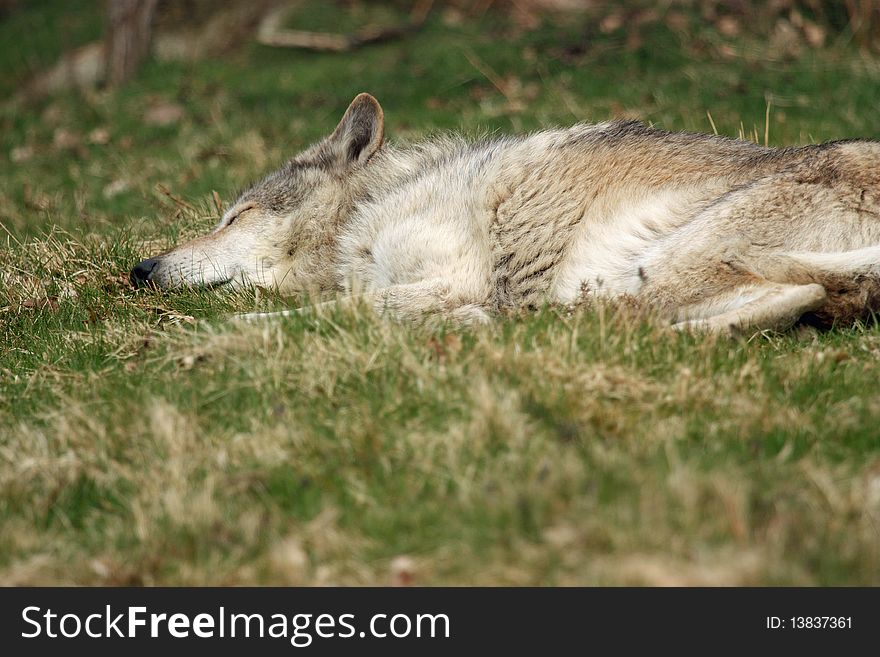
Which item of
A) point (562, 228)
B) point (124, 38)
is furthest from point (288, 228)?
point (124, 38)

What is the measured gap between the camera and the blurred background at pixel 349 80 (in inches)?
349

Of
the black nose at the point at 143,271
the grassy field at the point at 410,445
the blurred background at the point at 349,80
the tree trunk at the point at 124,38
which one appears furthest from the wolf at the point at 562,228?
the tree trunk at the point at 124,38

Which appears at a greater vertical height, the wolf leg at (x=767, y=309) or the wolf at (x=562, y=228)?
the wolf at (x=562, y=228)

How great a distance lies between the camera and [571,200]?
497 cm

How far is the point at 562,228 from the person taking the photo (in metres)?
4.93

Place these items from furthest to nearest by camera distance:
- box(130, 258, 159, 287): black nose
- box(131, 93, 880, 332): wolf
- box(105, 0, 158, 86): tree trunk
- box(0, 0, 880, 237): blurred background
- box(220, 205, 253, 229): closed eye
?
1. box(105, 0, 158, 86): tree trunk
2. box(0, 0, 880, 237): blurred background
3. box(220, 205, 253, 229): closed eye
4. box(130, 258, 159, 287): black nose
5. box(131, 93, 880, 332): wolf

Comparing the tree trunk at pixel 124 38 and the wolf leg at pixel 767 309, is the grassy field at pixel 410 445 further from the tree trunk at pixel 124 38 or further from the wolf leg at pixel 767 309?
the tree trunk at pixel 124 38

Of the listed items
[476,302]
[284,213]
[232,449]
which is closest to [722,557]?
[232,449]

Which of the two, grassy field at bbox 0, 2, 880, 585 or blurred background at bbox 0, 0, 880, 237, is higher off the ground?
blurred background at bbox 0, 0, 880, 237

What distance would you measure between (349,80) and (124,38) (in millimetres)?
3373

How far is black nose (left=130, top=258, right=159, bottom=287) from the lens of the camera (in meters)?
5.49

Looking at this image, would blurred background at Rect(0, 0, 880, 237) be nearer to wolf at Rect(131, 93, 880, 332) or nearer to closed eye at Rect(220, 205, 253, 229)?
closed eye at Rect(220, 205, 253, 229)

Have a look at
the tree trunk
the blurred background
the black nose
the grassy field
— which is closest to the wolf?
the black nose
